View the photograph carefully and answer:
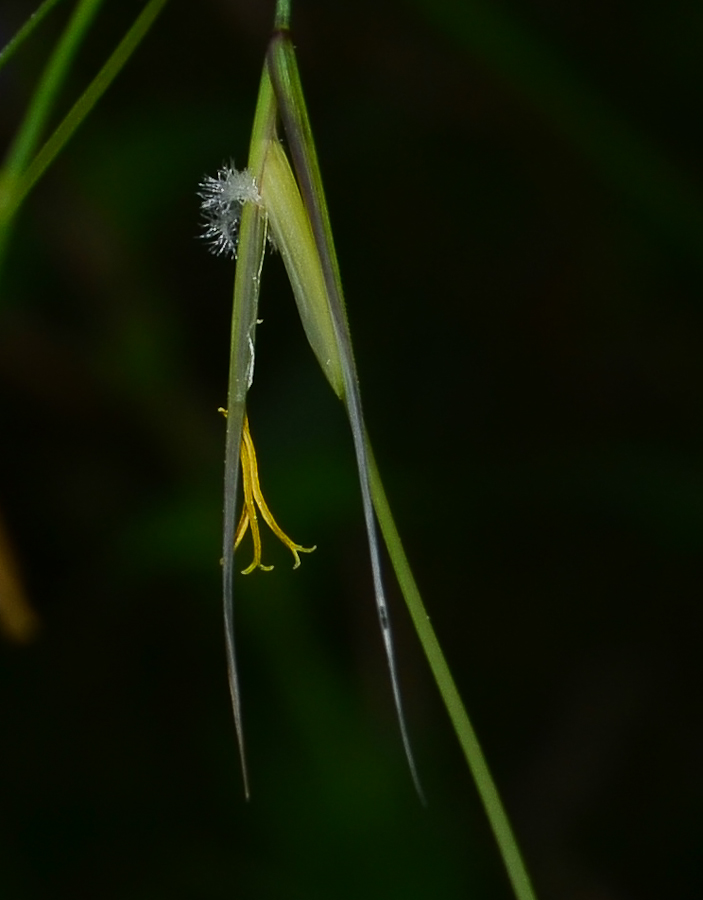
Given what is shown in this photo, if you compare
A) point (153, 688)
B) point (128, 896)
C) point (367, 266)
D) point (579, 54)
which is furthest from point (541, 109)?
point (128, 896)

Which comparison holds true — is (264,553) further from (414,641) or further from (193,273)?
(193,273)

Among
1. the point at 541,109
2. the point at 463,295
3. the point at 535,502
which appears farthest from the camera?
the point at 463,295

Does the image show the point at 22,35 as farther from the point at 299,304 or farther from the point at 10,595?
the point at 10,595

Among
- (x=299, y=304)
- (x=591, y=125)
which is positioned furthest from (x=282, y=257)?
(x=591, y=125)

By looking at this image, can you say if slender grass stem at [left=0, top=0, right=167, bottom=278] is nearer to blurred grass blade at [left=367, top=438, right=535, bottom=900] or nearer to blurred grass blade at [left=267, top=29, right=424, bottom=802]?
blurred grass blade at [left=267, top=29, right=424, bottom=802]

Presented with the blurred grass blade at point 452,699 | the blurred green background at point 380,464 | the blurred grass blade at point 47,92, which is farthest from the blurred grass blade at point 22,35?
the blurred green background at point 380,464

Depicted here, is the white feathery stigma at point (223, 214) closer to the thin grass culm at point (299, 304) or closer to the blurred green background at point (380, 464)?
the thin grass culm at point (299, 304)

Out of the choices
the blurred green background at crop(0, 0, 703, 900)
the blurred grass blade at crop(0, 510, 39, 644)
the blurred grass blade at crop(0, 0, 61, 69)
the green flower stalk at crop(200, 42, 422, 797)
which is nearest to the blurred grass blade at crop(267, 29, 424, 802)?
the green flower stalk at crop(200, 42, 422, 797)
